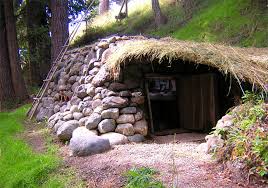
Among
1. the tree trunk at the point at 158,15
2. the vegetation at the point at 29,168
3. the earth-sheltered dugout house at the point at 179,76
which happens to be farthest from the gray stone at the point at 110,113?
the tree trunk at the point at 158,15

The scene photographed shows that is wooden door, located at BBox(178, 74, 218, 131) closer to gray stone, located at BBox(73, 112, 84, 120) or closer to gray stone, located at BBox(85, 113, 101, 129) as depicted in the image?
gray stone, located at BBox(85, 113, 101, 129)

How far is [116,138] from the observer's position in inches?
261

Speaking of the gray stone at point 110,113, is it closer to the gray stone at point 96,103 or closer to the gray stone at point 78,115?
the gray stone at point 96,103

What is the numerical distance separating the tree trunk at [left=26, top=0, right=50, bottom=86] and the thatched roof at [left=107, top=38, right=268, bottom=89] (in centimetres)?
800

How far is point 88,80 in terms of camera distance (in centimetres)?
812

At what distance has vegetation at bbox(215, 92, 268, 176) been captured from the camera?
431 centimetres

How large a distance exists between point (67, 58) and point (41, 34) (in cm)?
488

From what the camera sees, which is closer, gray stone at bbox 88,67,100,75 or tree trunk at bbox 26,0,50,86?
gray stone at bbox 88,67,100,75

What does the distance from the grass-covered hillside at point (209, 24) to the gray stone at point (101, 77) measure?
5.06m

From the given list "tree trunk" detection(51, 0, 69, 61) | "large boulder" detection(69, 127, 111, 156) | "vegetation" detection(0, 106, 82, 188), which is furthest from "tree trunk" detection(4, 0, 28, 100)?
"large boulder" detection(69, 127, 111, 156)

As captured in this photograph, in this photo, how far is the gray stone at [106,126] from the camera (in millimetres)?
6900

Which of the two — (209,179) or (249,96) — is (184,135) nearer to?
(249,96)

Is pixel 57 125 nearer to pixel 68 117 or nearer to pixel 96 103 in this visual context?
pixel 68 117

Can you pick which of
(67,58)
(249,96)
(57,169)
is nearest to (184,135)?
(249,96)
